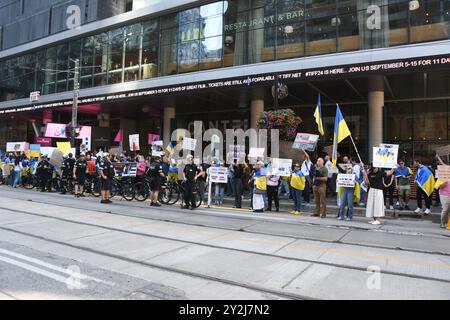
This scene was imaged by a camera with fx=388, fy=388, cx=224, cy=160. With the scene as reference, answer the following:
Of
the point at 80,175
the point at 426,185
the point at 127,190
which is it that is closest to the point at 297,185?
the point at 426,185

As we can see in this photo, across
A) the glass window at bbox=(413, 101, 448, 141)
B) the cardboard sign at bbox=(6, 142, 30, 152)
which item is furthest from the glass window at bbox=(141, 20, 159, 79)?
the glass window at bbox=(413, 101, 448, 141)

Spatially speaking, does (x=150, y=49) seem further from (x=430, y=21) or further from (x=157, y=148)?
(x=430, y=21)

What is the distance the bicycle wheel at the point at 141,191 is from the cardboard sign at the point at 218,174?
9.02 ft

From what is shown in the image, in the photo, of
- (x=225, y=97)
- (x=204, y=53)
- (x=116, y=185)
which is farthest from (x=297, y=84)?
(x=116, y=185)

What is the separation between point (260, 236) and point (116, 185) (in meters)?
9.21

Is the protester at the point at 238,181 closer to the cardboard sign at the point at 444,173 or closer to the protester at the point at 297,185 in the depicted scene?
the protester at the point at 297,185

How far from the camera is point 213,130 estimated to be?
27000 mm

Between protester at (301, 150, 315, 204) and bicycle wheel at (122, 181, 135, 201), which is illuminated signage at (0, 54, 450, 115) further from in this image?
bicycle wheel at (122, 181, 135, 201)

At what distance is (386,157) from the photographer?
440 inches

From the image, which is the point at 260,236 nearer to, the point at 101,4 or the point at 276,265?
the point at 276,265

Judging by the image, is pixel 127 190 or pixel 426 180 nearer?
pixel 426 180

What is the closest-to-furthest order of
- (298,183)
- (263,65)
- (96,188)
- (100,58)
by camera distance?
(298,183)
(96,188)
(263,65)
(100,58)

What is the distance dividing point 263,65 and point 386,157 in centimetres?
1027

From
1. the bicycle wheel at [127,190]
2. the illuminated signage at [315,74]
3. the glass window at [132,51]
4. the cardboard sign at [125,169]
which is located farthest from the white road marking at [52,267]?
the glass window at [132,51]
